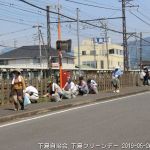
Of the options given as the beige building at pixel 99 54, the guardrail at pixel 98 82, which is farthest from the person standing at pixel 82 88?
the beige building at pixel 99 54

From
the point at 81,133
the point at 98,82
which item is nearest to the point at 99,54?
the point at 98,82

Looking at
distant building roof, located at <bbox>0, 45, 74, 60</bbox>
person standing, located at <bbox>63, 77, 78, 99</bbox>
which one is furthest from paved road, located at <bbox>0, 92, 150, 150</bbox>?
distant building roof, located at <bbox>0, 45, 74, 60</bbox>

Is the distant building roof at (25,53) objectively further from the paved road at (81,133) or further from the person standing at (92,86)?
the paved road at (81,133)

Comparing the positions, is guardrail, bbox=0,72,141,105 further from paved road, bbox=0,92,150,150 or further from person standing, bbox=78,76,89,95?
paved road, bbox=0,92,150,150

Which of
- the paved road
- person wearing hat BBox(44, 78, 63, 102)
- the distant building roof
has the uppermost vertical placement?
the distant building roof

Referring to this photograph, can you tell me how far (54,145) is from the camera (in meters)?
11.1

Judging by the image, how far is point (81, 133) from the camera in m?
13.0

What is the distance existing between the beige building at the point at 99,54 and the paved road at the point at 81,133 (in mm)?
108986

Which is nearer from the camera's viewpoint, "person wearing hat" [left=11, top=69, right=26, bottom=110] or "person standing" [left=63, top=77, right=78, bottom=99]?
"person wearing hat" [left=11, top=69, right=26, bottom=110]

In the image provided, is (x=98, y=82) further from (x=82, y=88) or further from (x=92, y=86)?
(x=82, y=88)

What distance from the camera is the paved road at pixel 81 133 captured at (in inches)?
434

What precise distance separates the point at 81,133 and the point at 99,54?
122 meters

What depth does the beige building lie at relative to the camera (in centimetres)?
12825

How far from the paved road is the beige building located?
109 m
